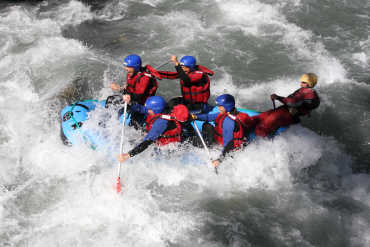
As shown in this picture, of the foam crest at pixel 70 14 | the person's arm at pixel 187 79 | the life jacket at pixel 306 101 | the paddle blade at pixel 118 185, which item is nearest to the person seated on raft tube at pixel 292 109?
the life jacket at pixel 306 101

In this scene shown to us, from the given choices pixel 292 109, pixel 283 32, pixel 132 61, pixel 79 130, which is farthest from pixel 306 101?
pixel 283 32

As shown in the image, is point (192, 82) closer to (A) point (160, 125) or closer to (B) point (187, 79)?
(B) point (187, 79)

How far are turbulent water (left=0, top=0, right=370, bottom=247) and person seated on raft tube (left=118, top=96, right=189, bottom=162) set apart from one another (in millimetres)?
440

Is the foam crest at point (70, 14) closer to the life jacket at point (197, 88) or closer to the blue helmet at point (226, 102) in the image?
the life jacket at point (197, 88)

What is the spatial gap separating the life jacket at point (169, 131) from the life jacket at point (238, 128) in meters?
0.62

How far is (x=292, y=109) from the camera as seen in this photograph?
5453 mm

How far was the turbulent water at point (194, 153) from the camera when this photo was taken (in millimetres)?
5070

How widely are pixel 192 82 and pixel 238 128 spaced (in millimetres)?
1302

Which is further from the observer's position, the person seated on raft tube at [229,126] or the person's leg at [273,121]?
the person's leg at [273,121]

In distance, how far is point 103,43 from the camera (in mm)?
9789

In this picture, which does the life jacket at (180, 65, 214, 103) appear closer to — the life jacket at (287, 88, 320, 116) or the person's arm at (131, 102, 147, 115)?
the person's arm at (131, 102, 147, 115)

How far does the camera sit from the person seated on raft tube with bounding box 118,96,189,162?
188 inches

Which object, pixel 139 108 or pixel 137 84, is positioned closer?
pixel 139 108

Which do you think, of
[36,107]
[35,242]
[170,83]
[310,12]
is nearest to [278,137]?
[170,83]
